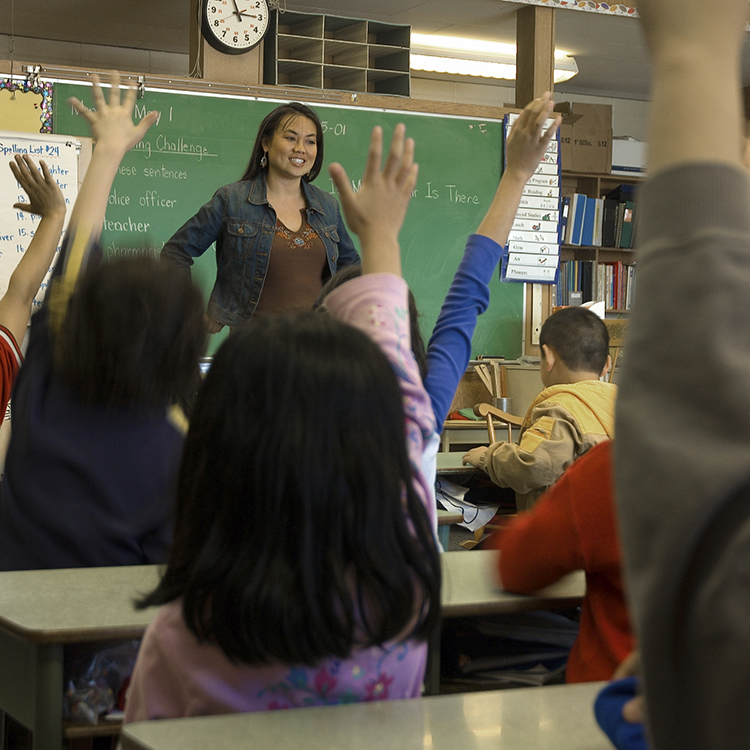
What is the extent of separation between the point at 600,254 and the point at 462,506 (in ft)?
14.7

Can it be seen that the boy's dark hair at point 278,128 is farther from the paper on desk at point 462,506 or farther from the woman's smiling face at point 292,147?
the paper on desk at point 462,506

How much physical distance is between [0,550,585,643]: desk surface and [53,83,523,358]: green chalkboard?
3341 millimetres

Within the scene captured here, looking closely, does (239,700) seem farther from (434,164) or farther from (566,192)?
(566,192)

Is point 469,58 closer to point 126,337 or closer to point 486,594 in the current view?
point 126,337

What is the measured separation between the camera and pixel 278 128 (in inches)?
147

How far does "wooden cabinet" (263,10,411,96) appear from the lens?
566 centimetres

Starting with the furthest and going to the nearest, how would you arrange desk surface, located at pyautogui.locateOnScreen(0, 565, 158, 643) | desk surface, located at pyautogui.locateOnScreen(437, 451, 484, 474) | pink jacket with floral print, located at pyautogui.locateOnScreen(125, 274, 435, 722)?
desk surface, located at pyautogui.locateOnScreen(437, 451, 484, 474)
desk surface, located at pyautogui.locateOnScreen(0, 565, 158, 643)
pink jacket with floral print, located at pyautogui.locateOnScreen(125, 274, 435, 722)

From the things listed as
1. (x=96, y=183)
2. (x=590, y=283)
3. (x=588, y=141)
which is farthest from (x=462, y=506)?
(x=588, y=141)

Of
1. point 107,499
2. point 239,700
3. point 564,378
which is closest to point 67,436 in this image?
point 107,499

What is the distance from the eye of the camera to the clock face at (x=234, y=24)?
16.8ft

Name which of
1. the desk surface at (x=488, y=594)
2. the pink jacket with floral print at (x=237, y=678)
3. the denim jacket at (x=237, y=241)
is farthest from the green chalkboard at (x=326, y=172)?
the pink jacket with floral print at (x=237, y=678)

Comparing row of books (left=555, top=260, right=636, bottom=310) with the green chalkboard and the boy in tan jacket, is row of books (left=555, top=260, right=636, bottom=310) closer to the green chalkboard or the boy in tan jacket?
the green chalkboard

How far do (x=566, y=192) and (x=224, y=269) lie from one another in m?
4.48

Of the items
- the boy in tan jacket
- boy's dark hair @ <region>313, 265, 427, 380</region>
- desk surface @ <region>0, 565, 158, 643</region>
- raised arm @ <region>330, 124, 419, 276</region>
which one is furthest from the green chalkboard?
raised arm @ <region>330, 124, 419, 276</region>
